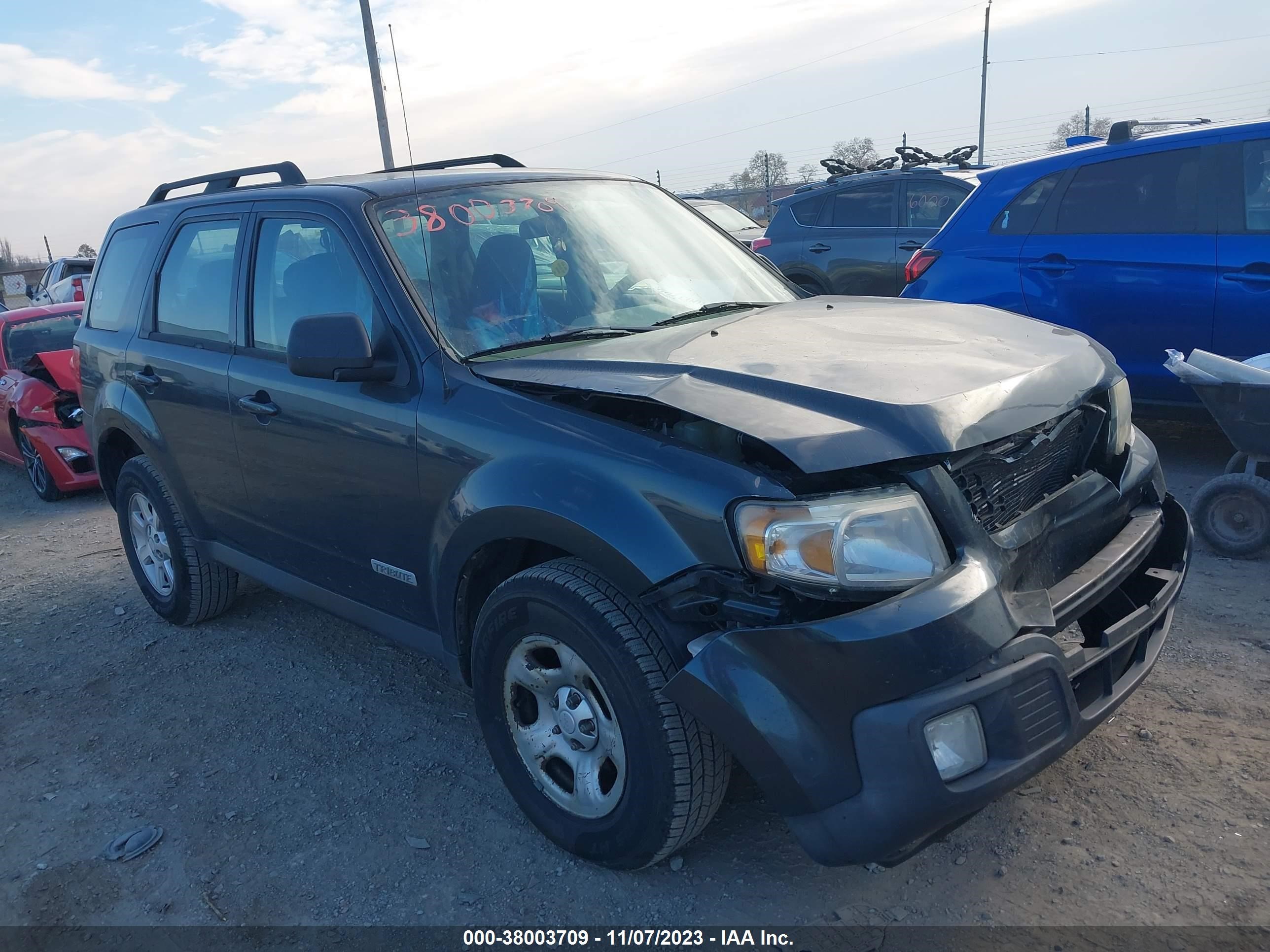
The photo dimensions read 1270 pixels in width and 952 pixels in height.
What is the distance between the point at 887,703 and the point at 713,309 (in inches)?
73.0

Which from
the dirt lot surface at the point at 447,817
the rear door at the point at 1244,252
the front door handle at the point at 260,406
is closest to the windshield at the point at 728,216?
the rear door at the point at 1244,252

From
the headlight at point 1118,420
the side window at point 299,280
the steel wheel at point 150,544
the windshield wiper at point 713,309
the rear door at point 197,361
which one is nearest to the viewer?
the headlight at point 1118,420

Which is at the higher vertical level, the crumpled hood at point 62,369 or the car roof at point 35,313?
the car roof at point 35,313

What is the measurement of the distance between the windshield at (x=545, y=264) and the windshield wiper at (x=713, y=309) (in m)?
0.02

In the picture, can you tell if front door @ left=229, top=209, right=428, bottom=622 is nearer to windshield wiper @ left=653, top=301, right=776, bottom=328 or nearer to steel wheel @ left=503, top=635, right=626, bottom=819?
steel wheel @ left=503, top=635, right=626, bottom=819

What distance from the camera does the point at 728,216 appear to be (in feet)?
43.8

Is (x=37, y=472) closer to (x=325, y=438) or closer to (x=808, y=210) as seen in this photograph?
(x=325, y=438)

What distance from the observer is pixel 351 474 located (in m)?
3.22

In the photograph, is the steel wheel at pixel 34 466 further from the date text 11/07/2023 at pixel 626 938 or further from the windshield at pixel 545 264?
the date text 11/07/2023 at pixel 626 938

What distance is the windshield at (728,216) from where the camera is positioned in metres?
13.0

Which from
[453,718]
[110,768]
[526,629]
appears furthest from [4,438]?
[526,629]

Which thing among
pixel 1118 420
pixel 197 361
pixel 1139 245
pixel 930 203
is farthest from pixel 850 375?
pixel 930 203

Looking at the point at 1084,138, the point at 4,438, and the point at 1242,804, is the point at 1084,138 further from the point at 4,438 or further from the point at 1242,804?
the point at 4,438

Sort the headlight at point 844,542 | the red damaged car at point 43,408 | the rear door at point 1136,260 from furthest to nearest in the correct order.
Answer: the red damaged car at point 43,408
the rear door at point 1136,260
the headlight at point 844,542
